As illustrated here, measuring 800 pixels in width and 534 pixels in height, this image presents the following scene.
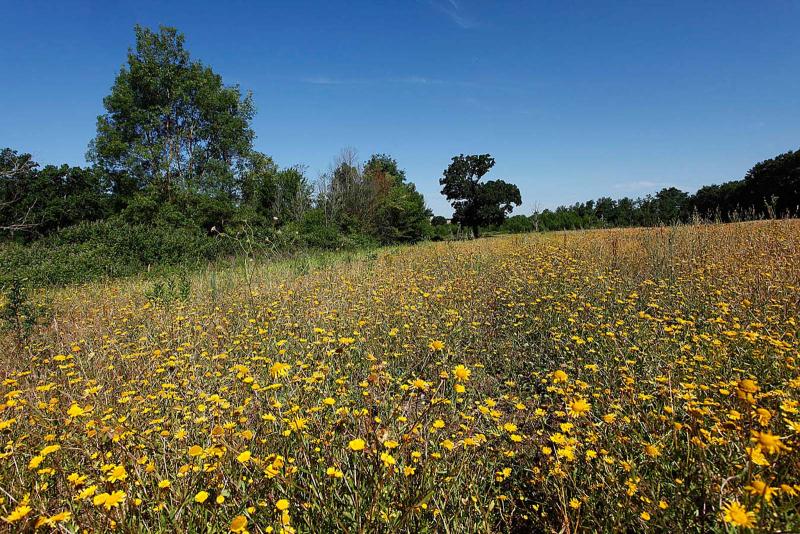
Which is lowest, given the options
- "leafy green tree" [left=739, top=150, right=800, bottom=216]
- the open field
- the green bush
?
the open field

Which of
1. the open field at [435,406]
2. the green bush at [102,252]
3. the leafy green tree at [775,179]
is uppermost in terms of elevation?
the leafy green tree at [775,179]

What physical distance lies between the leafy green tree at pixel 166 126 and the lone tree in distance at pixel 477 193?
23.0m

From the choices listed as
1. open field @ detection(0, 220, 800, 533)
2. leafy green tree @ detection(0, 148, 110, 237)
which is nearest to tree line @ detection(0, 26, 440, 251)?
leafy green tree @ detection(0, 148, 110, 237)

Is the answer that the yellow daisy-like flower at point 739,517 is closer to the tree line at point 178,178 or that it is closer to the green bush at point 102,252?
the green bush at point 102,252

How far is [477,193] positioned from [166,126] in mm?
27739

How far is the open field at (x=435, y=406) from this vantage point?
51.8 inches

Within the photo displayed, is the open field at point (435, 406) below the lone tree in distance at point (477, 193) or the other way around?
below

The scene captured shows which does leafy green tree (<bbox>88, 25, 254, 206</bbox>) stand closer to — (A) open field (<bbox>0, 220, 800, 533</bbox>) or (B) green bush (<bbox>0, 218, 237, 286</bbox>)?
(B) green bush (<bbox>0, 218, 237, 286</bbox>)

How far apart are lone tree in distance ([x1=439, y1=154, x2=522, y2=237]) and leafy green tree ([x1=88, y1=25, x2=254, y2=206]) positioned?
2301 cm

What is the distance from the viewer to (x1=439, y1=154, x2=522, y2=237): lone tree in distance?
38.2 meters

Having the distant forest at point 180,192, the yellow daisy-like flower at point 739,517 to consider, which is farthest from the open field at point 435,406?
the distant forest at point 180,192

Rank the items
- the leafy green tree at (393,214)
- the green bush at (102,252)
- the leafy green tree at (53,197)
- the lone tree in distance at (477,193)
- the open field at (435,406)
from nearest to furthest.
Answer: the open field at (435,406)
the green bush at (102,252)
the leafy green tree at (53,197)
the leafy green tree at (393,214)
the lone tree in distance at (477,193)

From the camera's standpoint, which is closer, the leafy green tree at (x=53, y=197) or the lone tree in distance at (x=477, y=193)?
the leafy green tree at (x=53, y=197)

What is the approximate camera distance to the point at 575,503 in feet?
4.50
